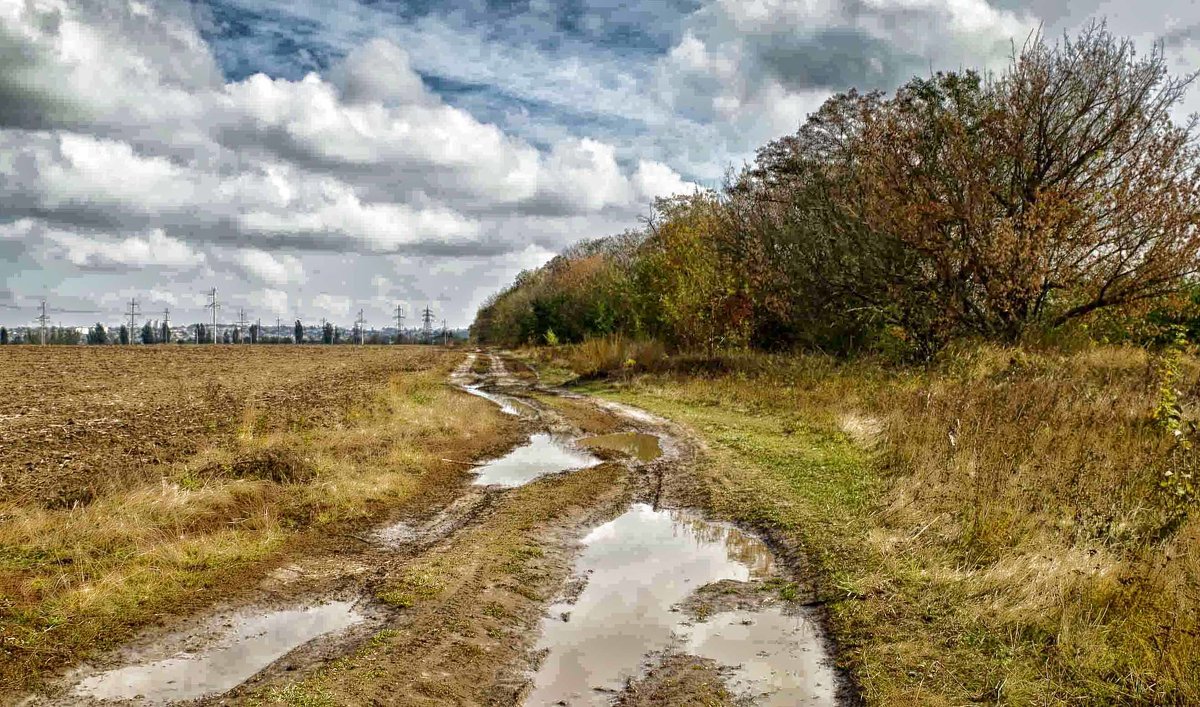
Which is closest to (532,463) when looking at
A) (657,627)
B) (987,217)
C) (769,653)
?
(657,627)

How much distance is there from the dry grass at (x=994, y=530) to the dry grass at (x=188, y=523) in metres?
5.05

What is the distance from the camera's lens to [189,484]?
9.73 metres

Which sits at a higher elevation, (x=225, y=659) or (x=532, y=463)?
(x=532, y=463)

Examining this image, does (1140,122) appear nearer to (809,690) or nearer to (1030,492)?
(1030,492)

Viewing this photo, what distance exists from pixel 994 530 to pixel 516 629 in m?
4.90

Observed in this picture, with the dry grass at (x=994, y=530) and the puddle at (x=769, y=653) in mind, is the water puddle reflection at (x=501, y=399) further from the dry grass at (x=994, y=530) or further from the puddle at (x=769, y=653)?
the puddle at (x=769, y=653)

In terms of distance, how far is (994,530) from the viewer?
7762mm

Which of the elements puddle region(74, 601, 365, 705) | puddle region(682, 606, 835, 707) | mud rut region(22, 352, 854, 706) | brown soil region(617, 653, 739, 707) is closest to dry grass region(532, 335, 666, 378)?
mud rut region(22, 352, 854, 706)

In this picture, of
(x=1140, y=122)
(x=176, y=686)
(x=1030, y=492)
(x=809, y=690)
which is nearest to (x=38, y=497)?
Result: (x=176, y=686)

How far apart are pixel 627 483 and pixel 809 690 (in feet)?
22.1

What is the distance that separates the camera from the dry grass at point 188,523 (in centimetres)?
605

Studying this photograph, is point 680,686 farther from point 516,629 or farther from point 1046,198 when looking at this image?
point 1046,198

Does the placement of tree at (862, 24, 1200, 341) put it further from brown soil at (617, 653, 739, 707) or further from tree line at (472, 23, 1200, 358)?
brown soil at (617, 653, 739, 707)

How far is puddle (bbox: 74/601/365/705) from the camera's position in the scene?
5.04 m
